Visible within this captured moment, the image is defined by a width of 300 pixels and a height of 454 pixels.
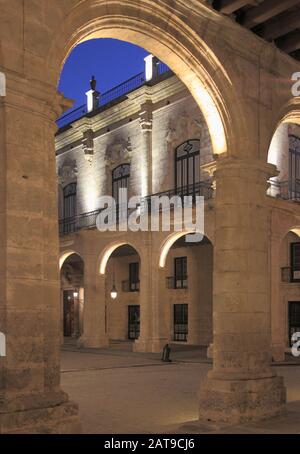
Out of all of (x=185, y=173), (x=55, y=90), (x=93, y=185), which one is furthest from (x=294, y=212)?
(x=55, y=90)

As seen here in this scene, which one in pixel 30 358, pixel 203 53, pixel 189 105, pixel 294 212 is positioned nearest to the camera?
pixel 30 358

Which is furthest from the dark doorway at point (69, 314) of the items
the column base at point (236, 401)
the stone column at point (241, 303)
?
the column base at point (236, 401)

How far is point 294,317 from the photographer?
73.9ft

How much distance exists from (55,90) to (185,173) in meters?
16.7

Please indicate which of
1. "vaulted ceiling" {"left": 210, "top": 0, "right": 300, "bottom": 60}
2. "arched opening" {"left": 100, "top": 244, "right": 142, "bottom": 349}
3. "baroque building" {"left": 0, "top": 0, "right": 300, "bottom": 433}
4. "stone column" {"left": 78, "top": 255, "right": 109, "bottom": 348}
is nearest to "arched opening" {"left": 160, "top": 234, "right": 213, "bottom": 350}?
"arched opening" {"left": 100, "top": 244, "right": 142, "bottom": 349}

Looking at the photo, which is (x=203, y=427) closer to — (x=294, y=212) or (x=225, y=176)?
(x=225, y=176)

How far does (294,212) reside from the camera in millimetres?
20156

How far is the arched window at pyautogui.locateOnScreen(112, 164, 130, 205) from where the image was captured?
25.4 m

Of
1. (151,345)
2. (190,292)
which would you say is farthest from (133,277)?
(151,345)

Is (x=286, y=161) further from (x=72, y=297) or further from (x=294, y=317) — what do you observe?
(x=72, y=297)

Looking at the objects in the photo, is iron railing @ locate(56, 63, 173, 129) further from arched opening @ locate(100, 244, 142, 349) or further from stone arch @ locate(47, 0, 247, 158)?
stone arch @ locate(47, 0, 247, 158)

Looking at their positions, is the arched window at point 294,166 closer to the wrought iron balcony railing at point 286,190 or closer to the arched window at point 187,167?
the wrought iron balcony railing at point 286,190

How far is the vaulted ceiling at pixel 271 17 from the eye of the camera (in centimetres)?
793

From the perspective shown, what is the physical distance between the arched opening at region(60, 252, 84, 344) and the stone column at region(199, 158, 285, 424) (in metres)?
22.3
